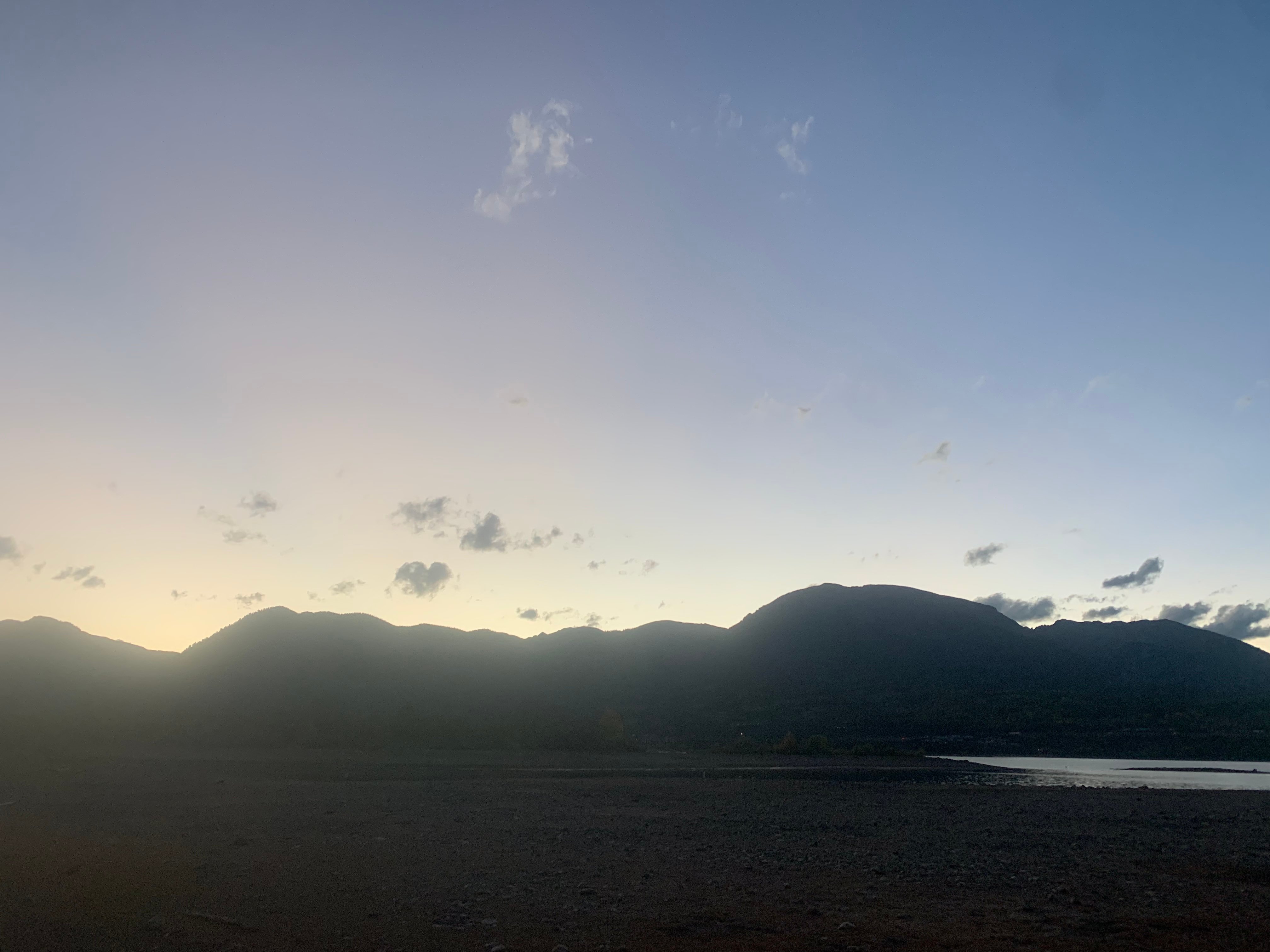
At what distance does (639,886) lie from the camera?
15.0 m

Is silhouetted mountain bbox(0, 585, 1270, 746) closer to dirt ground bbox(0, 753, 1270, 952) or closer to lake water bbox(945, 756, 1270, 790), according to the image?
lake water bbox(945, 756, 1270, 790)

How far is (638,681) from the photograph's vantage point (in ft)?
478

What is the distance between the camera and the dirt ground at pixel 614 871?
11.8m

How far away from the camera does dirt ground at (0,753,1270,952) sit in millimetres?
11773

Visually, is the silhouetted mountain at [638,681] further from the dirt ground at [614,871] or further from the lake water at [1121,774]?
the dirt ground at [614,871]

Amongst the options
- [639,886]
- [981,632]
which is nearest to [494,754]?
[639,886]

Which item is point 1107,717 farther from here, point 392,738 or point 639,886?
point 639,886

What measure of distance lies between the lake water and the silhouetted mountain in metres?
27.0

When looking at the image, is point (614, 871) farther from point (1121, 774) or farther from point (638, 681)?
point (638, 681)

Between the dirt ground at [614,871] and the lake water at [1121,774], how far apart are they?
41.6 ft

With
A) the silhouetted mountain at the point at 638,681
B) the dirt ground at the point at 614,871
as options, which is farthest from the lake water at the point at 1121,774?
the silhouetted mountain at the point at 638,681

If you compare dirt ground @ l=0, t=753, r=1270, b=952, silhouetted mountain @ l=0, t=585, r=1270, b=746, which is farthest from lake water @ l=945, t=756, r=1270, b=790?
silhouetted mountain @ l=0, t=585, r=1270, b=746

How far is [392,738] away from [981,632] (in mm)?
132524

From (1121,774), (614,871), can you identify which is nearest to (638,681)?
(1121,774)
